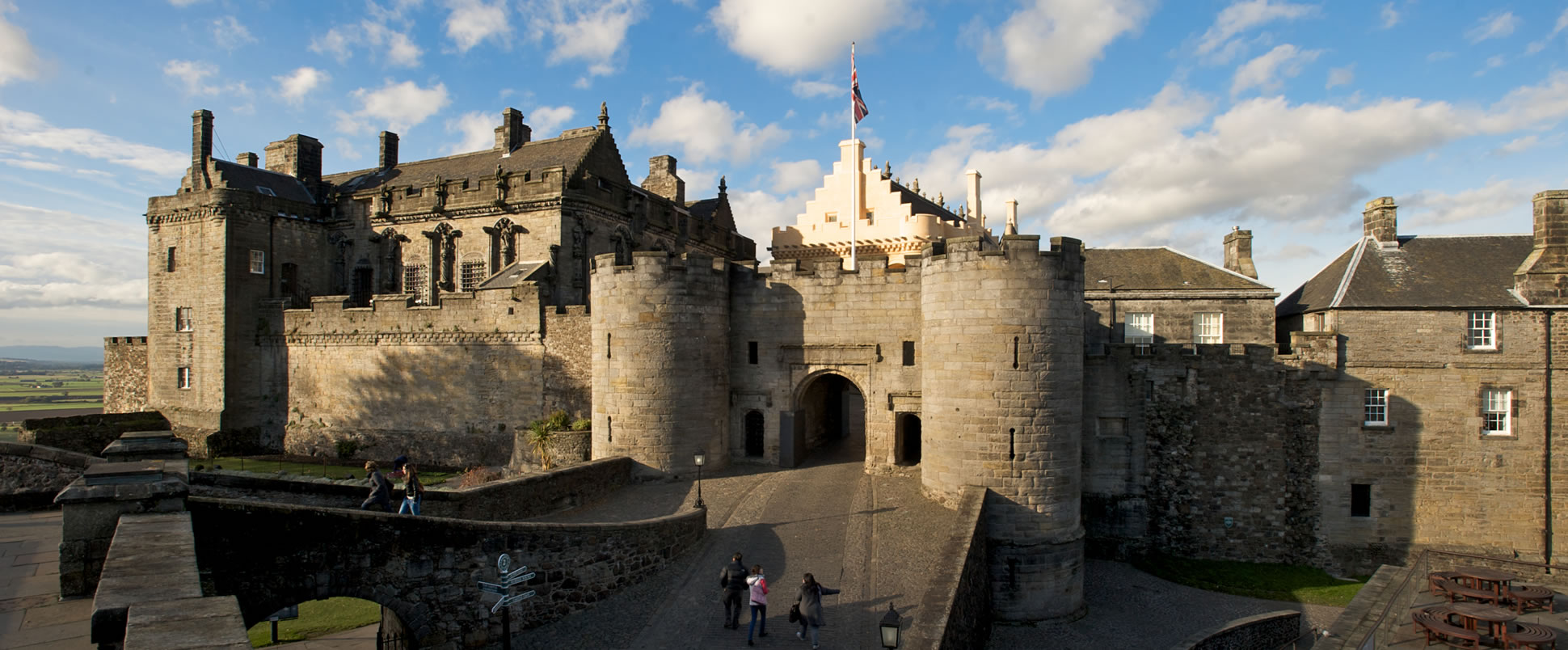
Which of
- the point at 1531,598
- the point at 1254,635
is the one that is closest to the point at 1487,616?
the point at 1254,635

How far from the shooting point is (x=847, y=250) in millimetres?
32875

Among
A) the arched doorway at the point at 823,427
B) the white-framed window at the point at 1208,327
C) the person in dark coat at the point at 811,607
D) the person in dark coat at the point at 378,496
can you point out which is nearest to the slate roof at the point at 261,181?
the person in dark coat at the point at 378,496

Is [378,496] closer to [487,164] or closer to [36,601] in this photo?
[36,601]

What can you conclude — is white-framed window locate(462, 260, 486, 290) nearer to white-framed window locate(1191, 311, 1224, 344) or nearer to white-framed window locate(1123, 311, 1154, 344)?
white-framed window locate(1123, 311, 1154, 344)

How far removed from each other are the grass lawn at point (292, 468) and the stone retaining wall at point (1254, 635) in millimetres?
19530

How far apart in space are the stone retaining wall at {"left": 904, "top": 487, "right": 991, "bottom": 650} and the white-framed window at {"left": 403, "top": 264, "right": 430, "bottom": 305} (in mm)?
21512

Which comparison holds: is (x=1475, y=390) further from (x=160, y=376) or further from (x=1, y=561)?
(x=160, y=376)

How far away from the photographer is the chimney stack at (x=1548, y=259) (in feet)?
69.3

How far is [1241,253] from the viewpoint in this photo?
26125mm

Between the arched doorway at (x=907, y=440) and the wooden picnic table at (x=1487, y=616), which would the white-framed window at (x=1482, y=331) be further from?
the arched doorway at (x=907, y=440)

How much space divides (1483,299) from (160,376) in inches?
1692

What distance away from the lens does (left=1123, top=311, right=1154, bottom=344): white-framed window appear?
2462 cm

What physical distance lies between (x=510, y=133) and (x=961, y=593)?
1067 inches

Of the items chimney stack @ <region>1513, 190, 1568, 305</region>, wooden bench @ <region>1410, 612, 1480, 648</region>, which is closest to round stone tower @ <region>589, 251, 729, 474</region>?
wooden bench @ <region>1410, 612, 1480, 648</region>
